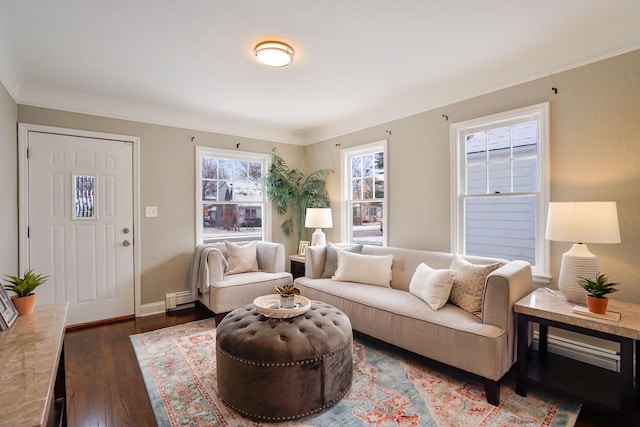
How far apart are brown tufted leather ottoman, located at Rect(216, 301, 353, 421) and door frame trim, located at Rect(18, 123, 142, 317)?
220 cm

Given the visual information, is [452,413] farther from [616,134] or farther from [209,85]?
[209,85]

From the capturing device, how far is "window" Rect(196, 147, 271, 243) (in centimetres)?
420

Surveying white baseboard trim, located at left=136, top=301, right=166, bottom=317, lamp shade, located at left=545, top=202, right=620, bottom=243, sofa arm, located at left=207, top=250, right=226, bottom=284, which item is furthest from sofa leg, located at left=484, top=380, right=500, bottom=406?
white baseboard trim, located at left=136, top=301, right=166, bottom=317

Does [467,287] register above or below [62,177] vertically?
below

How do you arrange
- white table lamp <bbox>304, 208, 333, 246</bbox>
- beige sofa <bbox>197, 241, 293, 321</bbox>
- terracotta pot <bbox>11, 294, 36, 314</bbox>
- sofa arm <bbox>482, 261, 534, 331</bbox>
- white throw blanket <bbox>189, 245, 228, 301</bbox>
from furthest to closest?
white table lamp <bbox>304, 208, 333, 246</bbox>
white throw blanket <bbox>189, 245, 228, 301</bbox>
beige sofa <bbox>197, 241, 293, 321</bbox>
sofa arm <bbox>482, 261, 534, 331</bbox>
terracotta pot <bbox>11, 294, 36, 314</bbox>

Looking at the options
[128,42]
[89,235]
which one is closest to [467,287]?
[128,42]

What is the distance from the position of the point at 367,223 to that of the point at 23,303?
3.38 metres

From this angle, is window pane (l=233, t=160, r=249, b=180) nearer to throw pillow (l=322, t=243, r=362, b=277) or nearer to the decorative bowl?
throw pillow (l=322, t=243, r=362, b=277)

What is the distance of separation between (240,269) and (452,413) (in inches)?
106

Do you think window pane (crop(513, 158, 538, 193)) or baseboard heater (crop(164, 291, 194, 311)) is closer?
window pane (crop(513, 158, 538, 193))

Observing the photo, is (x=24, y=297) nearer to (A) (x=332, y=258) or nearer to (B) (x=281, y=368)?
(B) (x=281, y=368)

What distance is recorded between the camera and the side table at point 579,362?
1.73 m

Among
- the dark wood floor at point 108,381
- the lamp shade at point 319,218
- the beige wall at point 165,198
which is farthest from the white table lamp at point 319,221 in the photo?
the dark wood floor at point 108,381

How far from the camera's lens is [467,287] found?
8.07ft
